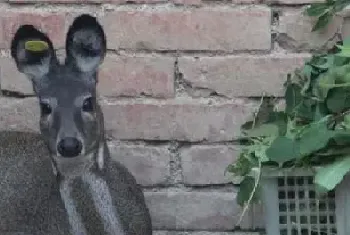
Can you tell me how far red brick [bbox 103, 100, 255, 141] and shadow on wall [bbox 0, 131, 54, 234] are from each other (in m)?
0.20

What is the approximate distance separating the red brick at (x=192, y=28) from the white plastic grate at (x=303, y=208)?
0.43 m

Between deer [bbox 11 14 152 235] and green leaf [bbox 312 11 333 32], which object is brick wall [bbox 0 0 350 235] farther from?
deer [bbox 11 14 152 235]

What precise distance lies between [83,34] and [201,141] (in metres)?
0.46

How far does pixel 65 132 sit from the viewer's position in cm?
190

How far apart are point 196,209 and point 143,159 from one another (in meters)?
0.17

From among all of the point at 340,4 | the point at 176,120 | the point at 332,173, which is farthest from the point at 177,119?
the point at 332,173

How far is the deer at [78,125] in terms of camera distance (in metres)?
1.94

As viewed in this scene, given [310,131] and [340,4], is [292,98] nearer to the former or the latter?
[310,131]

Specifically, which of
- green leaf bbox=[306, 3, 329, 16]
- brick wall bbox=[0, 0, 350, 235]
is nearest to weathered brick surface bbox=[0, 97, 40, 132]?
brick wall bbox=[0, 0, 350, 235]

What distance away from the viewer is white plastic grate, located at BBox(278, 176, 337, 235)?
191 centimetres

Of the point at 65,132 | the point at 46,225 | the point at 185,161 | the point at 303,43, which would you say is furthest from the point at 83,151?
the point at 303,43

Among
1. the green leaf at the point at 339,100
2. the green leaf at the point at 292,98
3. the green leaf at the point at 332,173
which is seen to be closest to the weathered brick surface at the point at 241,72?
the green leaf at the point at 292,98

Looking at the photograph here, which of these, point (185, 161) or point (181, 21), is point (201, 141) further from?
point (181, 21)

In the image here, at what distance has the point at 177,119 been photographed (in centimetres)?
228
